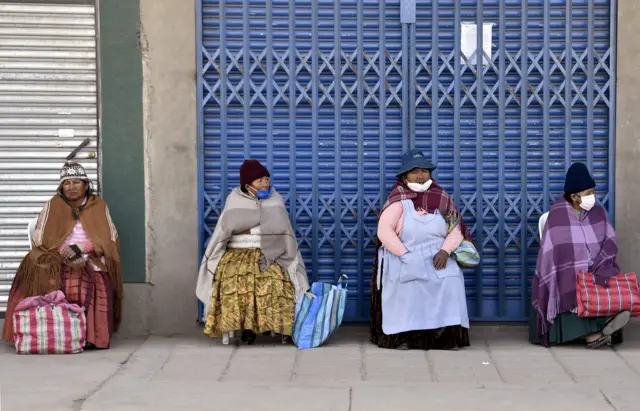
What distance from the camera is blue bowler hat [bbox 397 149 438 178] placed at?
721 centimetres

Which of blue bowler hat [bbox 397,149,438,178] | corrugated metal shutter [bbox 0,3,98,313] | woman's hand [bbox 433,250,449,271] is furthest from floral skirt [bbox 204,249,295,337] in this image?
corrugated metal shutter [bbox 0,3,98,313]

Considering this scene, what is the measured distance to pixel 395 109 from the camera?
7.70 meters

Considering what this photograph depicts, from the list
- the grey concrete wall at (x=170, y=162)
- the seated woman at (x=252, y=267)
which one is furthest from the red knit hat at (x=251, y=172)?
the grey concrete wall at (x=170, y=162)

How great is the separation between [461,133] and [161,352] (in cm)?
280

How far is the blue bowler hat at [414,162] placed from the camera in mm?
7207

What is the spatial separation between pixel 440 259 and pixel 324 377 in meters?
1.38

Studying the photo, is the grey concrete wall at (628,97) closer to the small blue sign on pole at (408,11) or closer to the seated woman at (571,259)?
the seated woman at (571,259)

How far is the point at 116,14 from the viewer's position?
762 centimetres

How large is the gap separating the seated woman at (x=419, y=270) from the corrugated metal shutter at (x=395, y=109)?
0.45 metres

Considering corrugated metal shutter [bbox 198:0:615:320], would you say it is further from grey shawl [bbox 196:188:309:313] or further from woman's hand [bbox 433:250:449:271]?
woman's hand [bbox 433:250:449:271]

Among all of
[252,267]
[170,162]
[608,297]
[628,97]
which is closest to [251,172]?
[252,267]

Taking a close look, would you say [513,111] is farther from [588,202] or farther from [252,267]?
[252,267]

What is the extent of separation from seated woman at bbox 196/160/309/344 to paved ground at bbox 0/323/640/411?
0.22 metres

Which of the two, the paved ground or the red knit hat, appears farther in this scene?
the red knit hat
